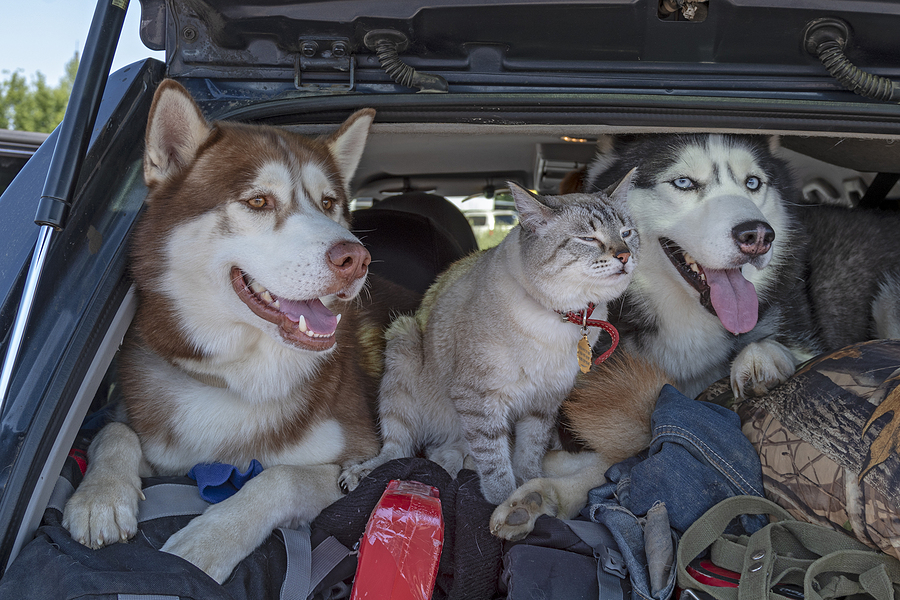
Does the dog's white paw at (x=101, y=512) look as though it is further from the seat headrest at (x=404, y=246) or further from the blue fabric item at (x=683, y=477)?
the seat headrest at (x=404, y=246)

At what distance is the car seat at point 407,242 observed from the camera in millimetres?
2984

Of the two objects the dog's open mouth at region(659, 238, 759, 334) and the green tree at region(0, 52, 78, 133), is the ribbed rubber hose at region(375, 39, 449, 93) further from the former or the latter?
the green tree at region(0, 52, 78, 133)

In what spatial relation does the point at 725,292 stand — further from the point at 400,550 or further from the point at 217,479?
the point at 217,479

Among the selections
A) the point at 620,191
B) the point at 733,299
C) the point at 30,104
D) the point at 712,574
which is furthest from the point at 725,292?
the point at 30,104

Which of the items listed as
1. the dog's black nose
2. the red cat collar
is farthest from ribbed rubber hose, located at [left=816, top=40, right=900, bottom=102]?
the red cat collar

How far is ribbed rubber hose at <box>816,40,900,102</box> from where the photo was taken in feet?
5.01

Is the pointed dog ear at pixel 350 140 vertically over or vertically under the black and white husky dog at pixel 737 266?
over

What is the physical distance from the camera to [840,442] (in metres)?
1.40

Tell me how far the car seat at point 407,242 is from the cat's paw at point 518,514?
4.86 feet

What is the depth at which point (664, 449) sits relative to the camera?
1606mm

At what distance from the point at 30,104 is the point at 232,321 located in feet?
95.4

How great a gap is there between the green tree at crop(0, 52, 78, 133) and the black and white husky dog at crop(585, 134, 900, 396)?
27.1 m

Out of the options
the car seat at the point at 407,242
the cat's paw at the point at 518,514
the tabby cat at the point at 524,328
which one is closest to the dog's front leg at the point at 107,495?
the tabby cat at the point at 524,328

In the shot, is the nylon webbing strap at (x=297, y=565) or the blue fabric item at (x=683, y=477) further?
the blue fabric item at (x=683, y=477)
